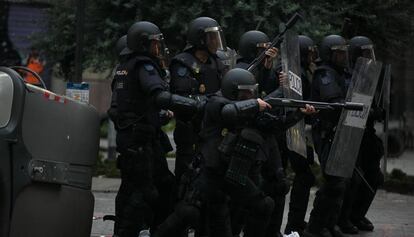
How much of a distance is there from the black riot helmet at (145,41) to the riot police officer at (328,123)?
1.52 m

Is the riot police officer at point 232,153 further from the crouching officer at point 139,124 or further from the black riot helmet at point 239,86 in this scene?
the crouching officer at point 139,124

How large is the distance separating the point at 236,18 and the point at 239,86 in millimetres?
5008

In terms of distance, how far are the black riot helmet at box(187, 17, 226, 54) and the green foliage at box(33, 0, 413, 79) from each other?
3567mm

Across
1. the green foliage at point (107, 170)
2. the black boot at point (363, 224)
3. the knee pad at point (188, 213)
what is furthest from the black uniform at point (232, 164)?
the green foliage at point (107, 170)

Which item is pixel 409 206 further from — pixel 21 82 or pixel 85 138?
pixel 21 82

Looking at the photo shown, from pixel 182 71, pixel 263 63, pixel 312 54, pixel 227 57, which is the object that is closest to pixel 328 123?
pixel 312 54

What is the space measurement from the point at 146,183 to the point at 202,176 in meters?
0.64

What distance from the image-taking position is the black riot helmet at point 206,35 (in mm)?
7023

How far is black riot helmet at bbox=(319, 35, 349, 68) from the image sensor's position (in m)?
7.55

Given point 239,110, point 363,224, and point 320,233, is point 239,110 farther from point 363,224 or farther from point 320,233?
point 363,224

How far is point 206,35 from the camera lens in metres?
7.03

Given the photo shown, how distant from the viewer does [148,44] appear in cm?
681

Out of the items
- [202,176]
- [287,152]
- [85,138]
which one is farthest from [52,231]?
[287,152]

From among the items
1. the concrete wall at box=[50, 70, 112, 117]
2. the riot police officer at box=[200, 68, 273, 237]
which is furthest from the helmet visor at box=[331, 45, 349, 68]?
the concrete wall at box=[50, 70, 112, 117]
